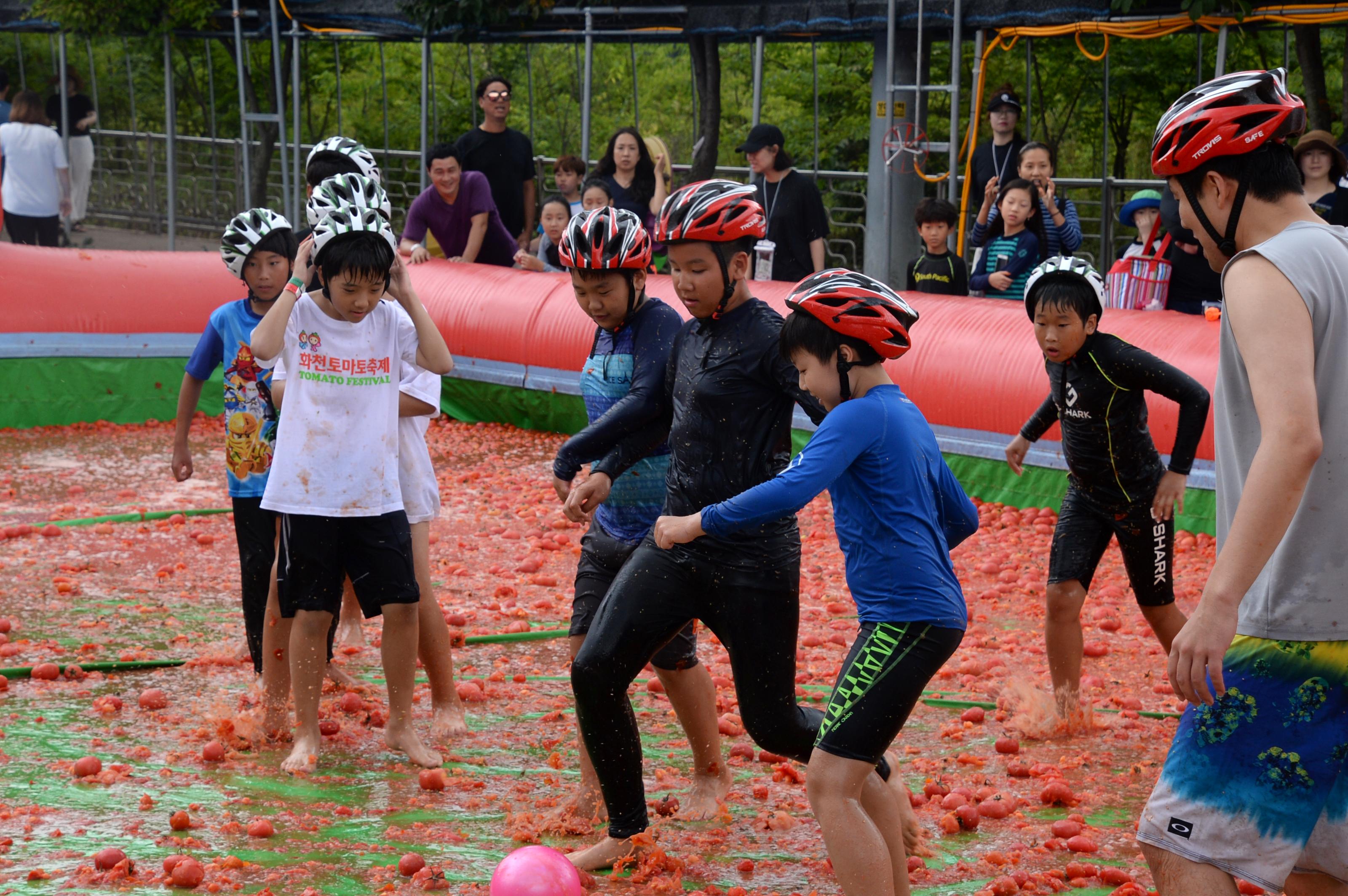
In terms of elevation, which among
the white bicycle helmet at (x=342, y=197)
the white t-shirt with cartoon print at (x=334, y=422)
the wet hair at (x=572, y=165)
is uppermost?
the wet hair at (x=572, y=165)

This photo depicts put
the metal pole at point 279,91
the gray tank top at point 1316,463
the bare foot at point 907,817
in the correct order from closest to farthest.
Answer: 1. the gray tank top at point 1316,463
2. the bare foot at point 907,817
3. the metal pole at point 279,91

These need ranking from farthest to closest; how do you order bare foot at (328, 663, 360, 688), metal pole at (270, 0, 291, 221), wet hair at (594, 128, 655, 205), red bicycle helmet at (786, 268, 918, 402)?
metal pole at (270, 0, 291, 221)
wet hair at (594, 128, 655, 205)
bare foot at (328, 663, 360, 688)
red bicycle helmet at (786, 268, 918, 402)

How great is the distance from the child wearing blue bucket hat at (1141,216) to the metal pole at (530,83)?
40.0 ft

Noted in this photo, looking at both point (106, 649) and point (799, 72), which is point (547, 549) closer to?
point (106, 649)

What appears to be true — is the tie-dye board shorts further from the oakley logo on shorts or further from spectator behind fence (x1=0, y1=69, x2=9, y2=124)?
spectator behind fence (x1=0, y1=69, x2=9, y2=124)

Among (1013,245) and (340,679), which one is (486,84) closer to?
(1013,245)

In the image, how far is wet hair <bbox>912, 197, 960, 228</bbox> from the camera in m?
11.0

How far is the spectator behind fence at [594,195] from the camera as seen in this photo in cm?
1236

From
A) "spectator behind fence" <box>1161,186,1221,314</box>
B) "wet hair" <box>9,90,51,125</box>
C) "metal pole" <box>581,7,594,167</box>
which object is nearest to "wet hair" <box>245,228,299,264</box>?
"spectator behind fence" <box>1161,186,1221,314</box>

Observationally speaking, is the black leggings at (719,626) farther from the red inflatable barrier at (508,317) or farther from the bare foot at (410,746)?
the red inflatable barrier at (508,317)

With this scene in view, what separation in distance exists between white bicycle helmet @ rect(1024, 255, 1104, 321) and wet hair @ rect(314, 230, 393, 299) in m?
2.56

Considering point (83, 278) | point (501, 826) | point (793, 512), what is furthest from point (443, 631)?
point (83, 278)

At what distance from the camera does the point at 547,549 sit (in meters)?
9.19

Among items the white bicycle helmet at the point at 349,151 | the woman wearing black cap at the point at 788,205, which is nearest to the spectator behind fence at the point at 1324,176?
the woman wearing black cap at the point at 788,205
